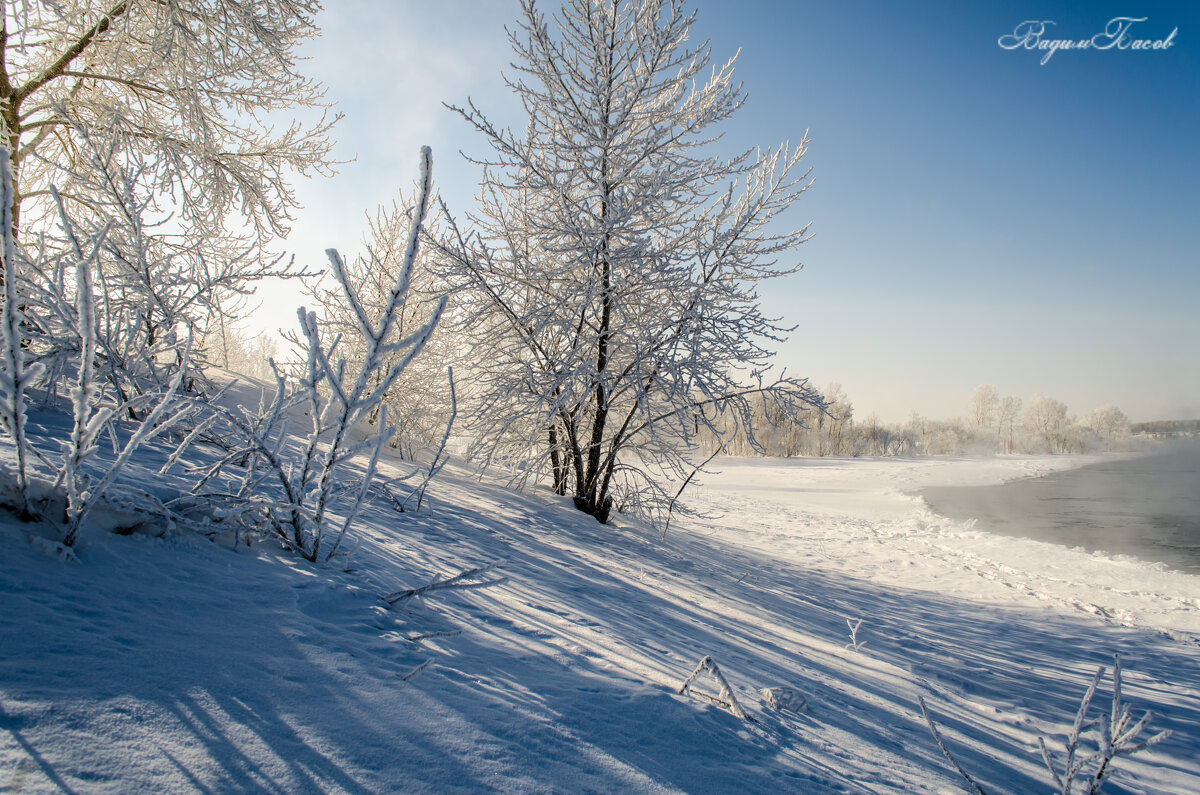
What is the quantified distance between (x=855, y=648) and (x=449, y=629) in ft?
9.16

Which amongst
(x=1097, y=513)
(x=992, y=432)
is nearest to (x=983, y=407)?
(x=992, y=432)

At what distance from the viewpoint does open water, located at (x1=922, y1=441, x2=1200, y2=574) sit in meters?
11.1

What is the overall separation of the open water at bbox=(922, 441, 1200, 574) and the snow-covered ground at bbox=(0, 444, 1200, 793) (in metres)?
9.35

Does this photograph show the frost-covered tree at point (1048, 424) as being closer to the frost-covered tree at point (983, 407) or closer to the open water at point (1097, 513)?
the frost-covered tree at point (983, 407)

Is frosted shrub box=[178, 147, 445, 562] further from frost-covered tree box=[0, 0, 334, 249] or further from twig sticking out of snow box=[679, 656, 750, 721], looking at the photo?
frost-covered tree box=[0, 0, 334, 249]

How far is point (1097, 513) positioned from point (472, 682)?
21.4 m

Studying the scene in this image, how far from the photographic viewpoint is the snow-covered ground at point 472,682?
97cm

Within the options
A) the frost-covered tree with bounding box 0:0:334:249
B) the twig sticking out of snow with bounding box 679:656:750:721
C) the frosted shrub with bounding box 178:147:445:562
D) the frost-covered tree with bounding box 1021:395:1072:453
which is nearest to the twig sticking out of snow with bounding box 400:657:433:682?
the frosted shrub with bounding box 178:147:445:562

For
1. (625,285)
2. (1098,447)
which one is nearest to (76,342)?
(625,285)

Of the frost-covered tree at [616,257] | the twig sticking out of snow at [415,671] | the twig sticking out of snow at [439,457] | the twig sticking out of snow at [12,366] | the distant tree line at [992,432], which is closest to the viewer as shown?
the twig sticking out of snow at [12,366]

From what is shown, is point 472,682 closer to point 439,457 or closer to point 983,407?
point 439,457

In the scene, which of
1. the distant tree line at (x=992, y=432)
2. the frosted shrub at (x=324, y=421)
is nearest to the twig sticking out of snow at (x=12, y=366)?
the frosted shrub at (x=324, y=421)

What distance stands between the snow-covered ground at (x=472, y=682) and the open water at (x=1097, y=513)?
9346mm

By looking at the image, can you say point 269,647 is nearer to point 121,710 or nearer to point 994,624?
point 121,710
